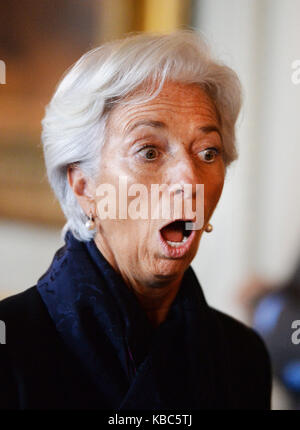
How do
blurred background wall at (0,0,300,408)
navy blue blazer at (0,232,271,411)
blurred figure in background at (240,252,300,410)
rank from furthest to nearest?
blurred figure in background at (240,252,300,410)
blurred background wall at (0,0,300,408)
navy blue blazer at (0,232,271,411)

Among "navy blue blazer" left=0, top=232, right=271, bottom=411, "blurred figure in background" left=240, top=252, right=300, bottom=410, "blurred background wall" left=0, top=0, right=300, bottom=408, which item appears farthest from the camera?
"blurred figure in background" left=240, top=252, right=300, bottom=410

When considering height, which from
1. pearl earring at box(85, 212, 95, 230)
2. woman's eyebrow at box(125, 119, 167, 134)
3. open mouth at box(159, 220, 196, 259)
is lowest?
open mouth at box(159, 220, 196, 259)

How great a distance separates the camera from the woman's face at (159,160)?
886 mm

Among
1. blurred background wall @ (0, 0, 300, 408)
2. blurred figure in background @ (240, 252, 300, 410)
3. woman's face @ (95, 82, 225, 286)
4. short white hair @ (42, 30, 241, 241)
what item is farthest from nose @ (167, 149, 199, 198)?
blurred figure in background @ (240, 252, 300, 410)

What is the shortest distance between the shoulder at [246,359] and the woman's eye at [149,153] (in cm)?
37

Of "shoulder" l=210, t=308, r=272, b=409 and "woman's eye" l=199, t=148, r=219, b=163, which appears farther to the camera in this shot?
"shoulder" l=210, t=308, r=272, b=409

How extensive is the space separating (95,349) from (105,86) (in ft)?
1.38

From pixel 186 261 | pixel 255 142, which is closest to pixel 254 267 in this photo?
pixel 255 142

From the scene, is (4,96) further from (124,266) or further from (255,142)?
(255,142)

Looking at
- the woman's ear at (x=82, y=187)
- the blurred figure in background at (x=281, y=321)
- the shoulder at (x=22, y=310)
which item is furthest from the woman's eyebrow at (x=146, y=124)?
the blurred figure in background at (x=281, y=321)

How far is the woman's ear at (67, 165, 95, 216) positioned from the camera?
0.94 metres

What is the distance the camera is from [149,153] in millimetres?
889

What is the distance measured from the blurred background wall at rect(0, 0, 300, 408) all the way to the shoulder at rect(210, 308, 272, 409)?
0.13 metres

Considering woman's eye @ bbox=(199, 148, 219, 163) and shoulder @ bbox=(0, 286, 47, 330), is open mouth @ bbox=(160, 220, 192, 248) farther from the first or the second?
shoulder @ bbox=(0, 286, 47, 330)
